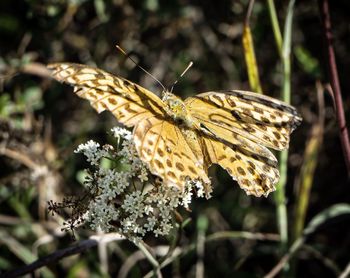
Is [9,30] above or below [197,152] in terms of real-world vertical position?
above

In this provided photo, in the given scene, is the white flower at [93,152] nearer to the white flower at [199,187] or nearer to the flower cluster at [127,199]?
the flower cluster at [127,199]

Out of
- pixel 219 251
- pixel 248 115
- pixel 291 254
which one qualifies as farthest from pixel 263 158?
pixel 219 251

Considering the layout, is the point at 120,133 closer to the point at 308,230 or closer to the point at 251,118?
the point at 251,118

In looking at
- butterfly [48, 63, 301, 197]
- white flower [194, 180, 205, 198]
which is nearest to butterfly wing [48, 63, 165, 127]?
butterfly [48, 63, 301, 197]

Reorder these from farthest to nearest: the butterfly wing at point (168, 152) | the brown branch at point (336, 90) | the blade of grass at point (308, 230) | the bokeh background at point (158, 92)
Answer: the bokeh background at point (158, 92)
the blade of grass at point (308, 230)
the brown branch at point (336, 90)
the butterfly wing at point (168, 152)

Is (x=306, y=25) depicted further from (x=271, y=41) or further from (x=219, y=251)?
(x=219, y=251)

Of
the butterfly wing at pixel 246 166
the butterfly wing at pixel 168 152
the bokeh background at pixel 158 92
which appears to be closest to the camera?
the butterfly wing at pixel 168 152

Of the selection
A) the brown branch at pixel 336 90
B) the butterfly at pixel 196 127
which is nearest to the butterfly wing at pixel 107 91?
the butterfly at pixel 196 127
